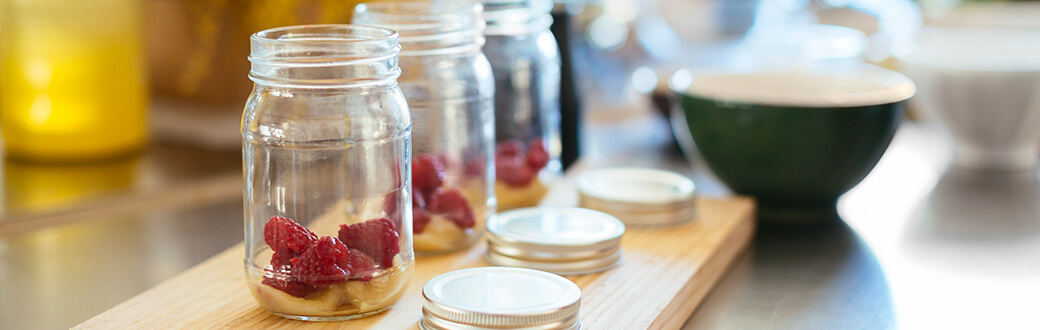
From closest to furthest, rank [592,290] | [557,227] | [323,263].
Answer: [323,263] → [592,290] → [557,227]

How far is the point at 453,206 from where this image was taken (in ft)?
2.85

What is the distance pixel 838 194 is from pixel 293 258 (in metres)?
0.67

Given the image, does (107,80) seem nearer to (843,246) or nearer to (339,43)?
(339,43)

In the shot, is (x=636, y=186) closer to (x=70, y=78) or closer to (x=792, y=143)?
(x=792, y=143)

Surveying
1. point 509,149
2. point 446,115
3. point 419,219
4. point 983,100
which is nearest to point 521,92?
point 509,149

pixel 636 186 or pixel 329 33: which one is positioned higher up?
pixel 329 33

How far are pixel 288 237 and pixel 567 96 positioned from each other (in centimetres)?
68

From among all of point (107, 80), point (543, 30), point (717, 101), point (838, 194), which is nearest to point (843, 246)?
point (838, 194)

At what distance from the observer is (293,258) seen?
2.22 ft

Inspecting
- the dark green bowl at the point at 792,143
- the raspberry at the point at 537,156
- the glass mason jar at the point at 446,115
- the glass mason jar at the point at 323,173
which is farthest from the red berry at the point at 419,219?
the dark green bowl at the point at 792,143

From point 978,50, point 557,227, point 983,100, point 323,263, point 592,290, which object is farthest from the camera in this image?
point 978,50

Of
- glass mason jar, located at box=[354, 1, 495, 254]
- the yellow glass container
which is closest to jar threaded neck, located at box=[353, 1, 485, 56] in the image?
glass mason jar, located at box=[354, 1, 495, 254]

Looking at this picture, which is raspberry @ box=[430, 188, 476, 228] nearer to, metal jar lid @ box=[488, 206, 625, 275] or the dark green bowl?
metal jar lid @ box=[488, 206, 625, 275]

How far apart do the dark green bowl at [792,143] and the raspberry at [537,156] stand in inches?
7.2
